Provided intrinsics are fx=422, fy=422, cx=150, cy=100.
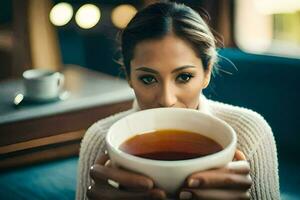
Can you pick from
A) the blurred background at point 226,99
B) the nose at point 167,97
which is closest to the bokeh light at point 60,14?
the blurred background at point 226,99

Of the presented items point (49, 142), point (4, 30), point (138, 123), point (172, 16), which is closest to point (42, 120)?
point (49, 142)

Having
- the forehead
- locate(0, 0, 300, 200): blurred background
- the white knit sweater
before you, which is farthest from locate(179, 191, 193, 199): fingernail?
locate(0, 0, 300, 200): blurred background

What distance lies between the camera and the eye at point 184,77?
2.84 ft

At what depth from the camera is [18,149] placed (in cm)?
139

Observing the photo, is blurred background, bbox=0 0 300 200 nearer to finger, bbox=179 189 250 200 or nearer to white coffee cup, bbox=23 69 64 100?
white coffee cup, bbox=23 69 64 100

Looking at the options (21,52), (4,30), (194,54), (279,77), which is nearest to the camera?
(194,54)

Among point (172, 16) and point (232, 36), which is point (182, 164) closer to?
point (172, 16)

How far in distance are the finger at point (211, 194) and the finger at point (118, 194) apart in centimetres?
2

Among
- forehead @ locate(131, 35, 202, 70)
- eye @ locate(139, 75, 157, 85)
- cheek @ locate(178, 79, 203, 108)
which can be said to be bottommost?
cheek @ locate(178, 79, 203, 108)

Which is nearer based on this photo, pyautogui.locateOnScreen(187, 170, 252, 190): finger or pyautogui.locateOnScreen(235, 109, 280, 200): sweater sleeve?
pyautogui.locateOnScreen(187, 170, 252, 190): finger

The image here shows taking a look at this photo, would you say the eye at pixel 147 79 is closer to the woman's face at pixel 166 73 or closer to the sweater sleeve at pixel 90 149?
the woman's face at pixel 166 73

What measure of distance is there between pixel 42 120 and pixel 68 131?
10 cm

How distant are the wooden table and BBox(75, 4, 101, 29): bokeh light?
78 centimetres

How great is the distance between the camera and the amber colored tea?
0.50 meters
